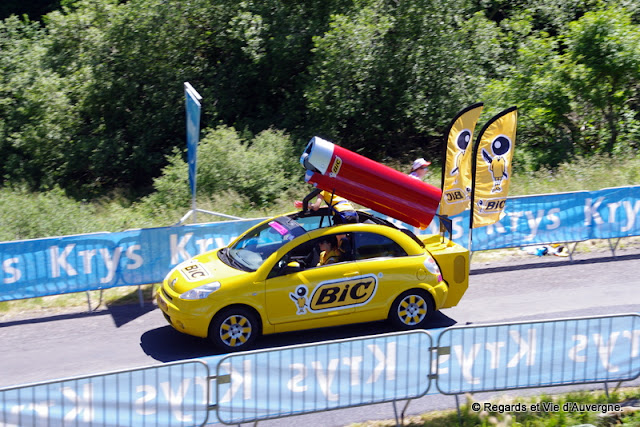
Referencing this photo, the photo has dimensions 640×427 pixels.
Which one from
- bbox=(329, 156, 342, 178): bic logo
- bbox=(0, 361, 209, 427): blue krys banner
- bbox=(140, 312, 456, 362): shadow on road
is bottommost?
bbox=(140, 312, 456, 362): shadow on road

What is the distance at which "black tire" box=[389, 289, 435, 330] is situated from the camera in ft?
31.2

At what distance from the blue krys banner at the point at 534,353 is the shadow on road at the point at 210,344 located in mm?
2458

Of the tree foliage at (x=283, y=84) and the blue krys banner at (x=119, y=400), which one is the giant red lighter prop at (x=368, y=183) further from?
the tree foliage at (x=283, y=84)

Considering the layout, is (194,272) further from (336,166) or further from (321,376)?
(321,376)

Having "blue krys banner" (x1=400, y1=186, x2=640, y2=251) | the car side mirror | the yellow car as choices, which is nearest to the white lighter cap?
the yellow car

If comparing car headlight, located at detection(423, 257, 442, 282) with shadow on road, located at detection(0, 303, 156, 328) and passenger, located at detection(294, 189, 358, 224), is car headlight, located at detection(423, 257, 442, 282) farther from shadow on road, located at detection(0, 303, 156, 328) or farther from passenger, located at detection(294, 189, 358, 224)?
shadow on road, located at detection(0, 303, 156, 328)

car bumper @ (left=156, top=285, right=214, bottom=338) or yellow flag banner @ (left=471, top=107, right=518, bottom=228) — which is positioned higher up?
yellow flag banner @ (left=471, top=107, right=518, bottom=228)

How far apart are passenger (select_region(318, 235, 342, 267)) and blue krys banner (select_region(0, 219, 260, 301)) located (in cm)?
318

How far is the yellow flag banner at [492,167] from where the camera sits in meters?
11.8

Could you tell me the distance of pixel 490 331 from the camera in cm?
733


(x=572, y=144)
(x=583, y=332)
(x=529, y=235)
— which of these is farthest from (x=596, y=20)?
(x=583, y=332)

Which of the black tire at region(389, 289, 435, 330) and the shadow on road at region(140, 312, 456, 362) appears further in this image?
the black tire at region(389, 289, 435, 330)

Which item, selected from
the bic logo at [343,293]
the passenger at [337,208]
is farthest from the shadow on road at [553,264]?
the bic logo at [343,293]

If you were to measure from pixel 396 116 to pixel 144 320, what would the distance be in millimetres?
12069
